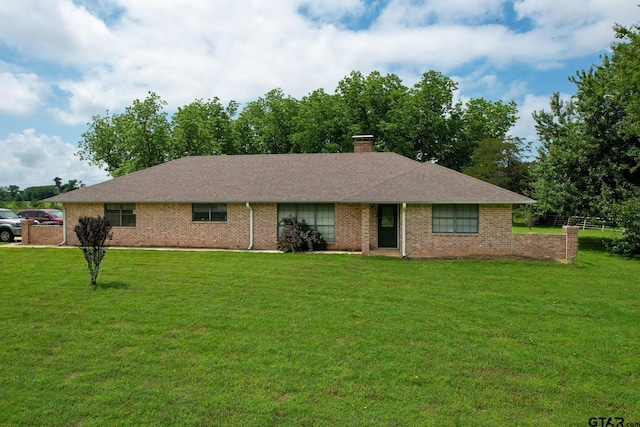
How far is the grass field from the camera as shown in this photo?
4621mm

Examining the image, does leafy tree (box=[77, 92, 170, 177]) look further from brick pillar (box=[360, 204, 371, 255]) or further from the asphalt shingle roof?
brick pillar (box=[360, 204, 371, 255])


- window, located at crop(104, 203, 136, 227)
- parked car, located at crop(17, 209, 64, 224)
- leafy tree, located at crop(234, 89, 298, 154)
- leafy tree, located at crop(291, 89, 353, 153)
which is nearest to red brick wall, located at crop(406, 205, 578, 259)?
window, located at crop(104, 203, 136, 227)

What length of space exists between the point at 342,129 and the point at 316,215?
78.4 ft

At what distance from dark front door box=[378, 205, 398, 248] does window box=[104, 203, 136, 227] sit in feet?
35.2

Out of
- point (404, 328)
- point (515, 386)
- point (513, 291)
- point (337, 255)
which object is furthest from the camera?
point (337, 255)

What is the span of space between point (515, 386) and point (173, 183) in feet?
57.9

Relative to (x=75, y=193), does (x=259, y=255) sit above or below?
below

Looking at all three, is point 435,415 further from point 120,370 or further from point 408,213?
point 408,213

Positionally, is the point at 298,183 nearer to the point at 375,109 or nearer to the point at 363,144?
the point at 363,144

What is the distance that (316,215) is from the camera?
1756cm

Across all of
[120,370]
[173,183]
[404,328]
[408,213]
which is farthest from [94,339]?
[173,183]

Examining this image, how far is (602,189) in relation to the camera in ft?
61.4

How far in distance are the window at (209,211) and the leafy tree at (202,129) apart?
60.0ft

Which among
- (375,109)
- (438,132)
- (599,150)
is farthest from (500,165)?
(599,150)
